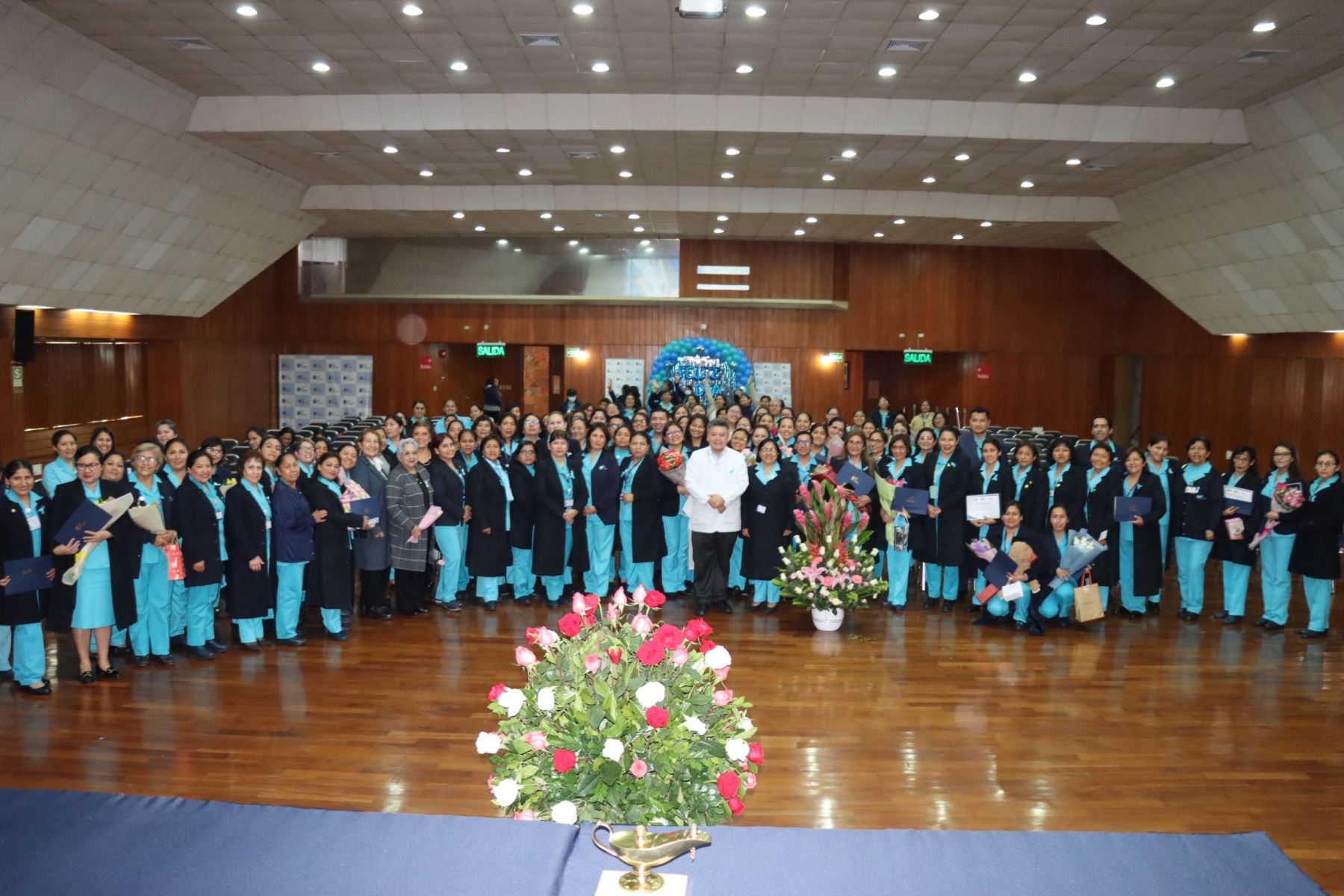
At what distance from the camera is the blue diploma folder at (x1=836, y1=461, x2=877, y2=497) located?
8.84m

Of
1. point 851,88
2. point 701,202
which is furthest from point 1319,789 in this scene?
point 701,202

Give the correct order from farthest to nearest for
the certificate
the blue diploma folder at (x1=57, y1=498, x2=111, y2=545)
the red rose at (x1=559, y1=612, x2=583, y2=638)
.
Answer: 1. the certificate
2. the blue diploma folder at (x1=57, y1=498, x2=111, y2=545)
3. the red rose at (x1=559, y1=612, x2=583, y2=638)

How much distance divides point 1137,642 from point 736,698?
6284mm

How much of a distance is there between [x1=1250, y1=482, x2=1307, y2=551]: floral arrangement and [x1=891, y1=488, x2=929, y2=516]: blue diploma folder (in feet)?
9.00

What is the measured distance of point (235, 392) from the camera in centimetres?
2042

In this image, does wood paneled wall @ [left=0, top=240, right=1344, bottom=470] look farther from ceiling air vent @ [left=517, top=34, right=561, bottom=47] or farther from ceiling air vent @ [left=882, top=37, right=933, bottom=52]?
ceiling air vent @ [left=517, top=34, right=561, bottom=47]

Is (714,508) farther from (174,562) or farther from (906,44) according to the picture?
(906,44)

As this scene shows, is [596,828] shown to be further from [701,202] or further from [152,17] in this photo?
[701,202]

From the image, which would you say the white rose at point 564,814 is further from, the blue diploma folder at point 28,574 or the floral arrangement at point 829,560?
the floral arrangement at point 829,560

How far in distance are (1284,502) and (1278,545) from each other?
17.0 inches

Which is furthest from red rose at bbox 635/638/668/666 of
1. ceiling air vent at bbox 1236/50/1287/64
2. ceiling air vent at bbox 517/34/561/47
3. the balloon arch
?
the balloon arch

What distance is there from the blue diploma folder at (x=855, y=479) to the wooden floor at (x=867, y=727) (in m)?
1.31

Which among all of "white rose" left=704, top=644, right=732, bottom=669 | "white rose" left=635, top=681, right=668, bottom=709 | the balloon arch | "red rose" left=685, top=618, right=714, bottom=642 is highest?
the balloon arch

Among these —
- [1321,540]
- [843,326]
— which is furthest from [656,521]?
[843,326]
